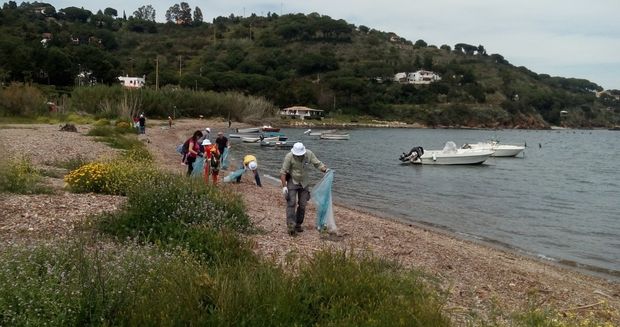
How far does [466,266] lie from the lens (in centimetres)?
1116

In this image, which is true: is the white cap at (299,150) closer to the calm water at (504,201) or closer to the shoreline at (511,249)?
the shoreline at (511,249)

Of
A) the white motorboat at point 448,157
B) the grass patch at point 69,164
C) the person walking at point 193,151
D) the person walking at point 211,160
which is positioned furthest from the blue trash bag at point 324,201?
the white motorboat at point 448,157

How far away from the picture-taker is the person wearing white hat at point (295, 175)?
11.1 meters

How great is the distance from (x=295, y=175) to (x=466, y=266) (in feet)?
12.7

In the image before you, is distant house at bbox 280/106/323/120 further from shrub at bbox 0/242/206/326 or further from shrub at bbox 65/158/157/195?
shrub at bbox 0/242/206/326

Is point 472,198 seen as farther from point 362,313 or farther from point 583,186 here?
point 362,313

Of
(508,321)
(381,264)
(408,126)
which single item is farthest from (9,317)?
(408,126)

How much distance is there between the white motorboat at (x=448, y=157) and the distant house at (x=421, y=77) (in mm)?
133355

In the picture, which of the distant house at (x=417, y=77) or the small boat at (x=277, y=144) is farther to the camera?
the distant house at (x=417, y=77)

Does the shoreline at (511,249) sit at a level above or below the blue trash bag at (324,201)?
below

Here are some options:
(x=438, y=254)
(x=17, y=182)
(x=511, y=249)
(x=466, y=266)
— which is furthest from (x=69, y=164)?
(x=511, y=249)

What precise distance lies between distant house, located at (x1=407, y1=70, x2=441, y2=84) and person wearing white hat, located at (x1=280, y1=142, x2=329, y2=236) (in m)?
169

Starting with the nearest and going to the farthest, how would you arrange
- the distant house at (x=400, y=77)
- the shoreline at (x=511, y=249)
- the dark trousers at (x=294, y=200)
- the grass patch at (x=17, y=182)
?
the dark trousers at (x=294, y=200)
the grass patch at (x=17, y=182)
the shoreline at (x=511, y=249)
the distant house at (x=400, y=77)

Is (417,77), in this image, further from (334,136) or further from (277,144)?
(277,144)
